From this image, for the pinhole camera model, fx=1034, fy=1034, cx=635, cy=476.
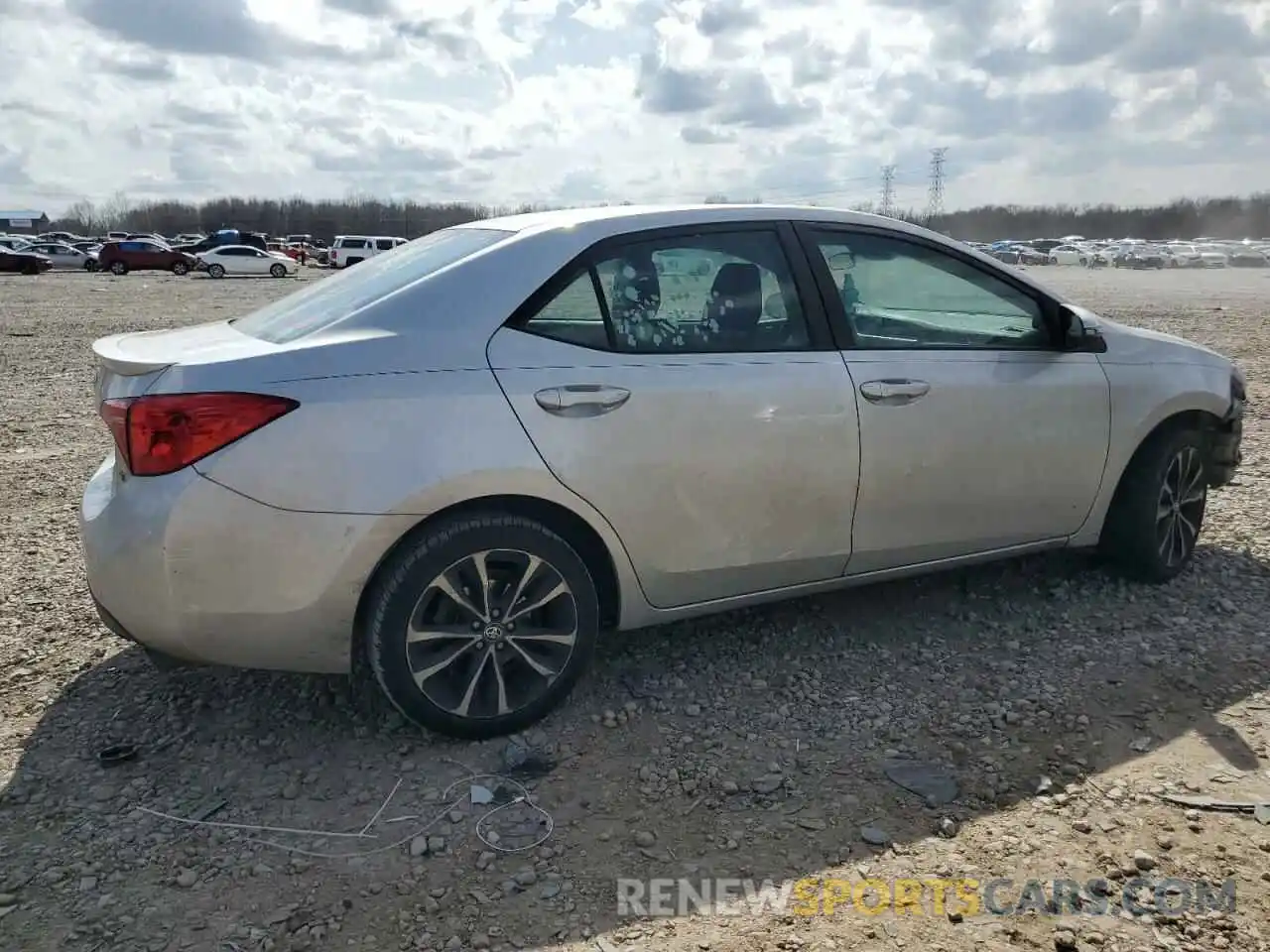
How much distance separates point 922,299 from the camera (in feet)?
13.4

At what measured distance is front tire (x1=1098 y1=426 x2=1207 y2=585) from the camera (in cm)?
458

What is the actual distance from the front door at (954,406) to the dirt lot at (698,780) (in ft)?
1.57

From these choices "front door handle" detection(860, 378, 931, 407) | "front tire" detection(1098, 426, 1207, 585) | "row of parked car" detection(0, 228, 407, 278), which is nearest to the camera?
"front door handle" detection(860, 378, 931, 407)

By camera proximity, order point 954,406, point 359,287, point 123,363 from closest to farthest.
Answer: point 123,363 → point 359,287 → point 954,406

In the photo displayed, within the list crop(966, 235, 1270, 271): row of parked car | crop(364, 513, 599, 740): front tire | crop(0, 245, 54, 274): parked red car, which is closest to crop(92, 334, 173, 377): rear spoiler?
crop(364, 513, 599, 740): front tire

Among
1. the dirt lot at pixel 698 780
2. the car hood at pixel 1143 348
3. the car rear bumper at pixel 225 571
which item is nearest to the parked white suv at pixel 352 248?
the dirt lot at pixel 698 780

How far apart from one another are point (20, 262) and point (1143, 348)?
4860 centimetres

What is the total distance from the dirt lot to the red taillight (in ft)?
3.38

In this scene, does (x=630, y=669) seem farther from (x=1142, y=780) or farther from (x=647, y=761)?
(x=1142, y=780)

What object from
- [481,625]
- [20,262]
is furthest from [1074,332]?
[20,262]

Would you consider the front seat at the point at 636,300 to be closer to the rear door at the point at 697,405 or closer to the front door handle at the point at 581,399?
the rear door at the point at 697,405

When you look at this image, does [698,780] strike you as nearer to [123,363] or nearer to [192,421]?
[192,421]

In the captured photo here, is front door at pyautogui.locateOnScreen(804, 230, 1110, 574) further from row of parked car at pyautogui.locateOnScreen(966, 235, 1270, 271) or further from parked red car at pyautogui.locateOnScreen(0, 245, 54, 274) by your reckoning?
row of parked car at pyautogui.locateOnScreen(966, 235, 1270, 271)

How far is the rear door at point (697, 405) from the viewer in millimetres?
3305
